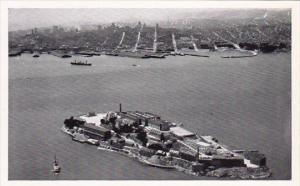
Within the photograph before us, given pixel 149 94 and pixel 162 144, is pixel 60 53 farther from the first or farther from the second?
pixel 162 144

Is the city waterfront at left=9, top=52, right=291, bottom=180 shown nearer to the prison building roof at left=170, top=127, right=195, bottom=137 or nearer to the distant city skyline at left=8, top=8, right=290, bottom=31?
the prison building roof at left=170, top=127, right=195, bottom=137

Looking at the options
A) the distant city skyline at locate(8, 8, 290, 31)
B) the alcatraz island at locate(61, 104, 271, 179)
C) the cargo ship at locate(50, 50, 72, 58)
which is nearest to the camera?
the alcatraz island at locate(61, 104, 271, 179)

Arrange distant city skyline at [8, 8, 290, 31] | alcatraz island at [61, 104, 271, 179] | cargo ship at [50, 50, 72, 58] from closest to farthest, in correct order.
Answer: alcatraz island at [61, 104, 271, 179] < distant city skyline at [8, 8, 290, 31] < cargo ship at [50, 50, 72, 58]

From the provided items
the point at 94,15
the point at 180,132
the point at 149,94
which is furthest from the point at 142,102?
the point at 94,15

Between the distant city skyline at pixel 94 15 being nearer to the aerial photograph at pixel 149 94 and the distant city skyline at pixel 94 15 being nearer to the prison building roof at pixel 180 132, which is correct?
the aerial photograph at pixel 149 94

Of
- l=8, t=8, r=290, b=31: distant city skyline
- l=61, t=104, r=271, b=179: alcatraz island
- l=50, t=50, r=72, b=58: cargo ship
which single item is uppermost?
l=8, t=8, r=290, b=31: distant city skyline

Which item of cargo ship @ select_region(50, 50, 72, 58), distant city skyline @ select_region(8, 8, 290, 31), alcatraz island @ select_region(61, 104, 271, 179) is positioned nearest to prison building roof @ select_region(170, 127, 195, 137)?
alcatraz island @ select_region(61, 104, 271, 179)
